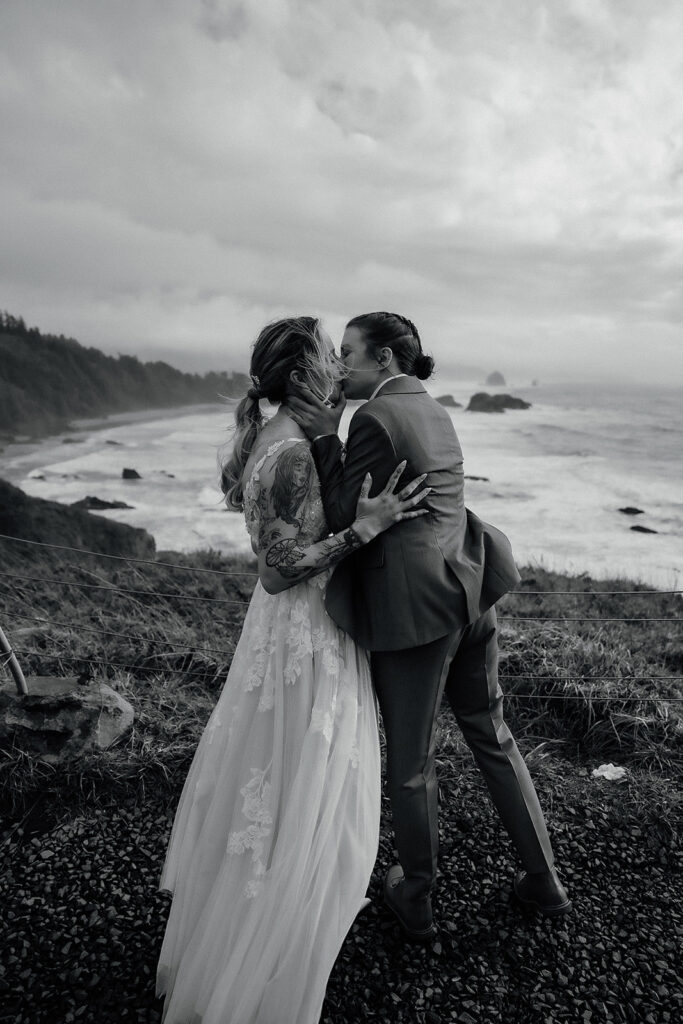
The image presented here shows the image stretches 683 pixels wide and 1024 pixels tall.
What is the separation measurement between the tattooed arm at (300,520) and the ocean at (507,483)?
657cm

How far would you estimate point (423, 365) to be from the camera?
1.94 meters

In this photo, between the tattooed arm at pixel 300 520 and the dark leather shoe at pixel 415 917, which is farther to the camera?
the dark leather shoe at pixel 415 917

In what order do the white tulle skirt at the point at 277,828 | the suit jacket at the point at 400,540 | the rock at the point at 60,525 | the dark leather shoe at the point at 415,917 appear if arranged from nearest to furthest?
the white tulle skirt at the point at 277,828
the suit jacket at the point at 400,540
the dark leather shoe at the point at 415,917
the rock at the point at 60,525

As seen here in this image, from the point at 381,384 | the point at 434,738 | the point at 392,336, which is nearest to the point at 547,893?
the point at 434,738

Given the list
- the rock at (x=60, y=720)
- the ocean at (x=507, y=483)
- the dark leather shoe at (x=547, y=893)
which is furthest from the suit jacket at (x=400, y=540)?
the ocean at (x=507, y=483)

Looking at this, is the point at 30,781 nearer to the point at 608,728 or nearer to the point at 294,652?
the point at 294,652

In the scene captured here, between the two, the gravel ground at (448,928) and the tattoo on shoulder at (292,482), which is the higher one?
the tattoo on shoulder at (292,482)

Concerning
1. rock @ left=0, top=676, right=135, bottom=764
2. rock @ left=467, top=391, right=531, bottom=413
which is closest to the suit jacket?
rock @ left=0, top=676, right=135, bottom=764

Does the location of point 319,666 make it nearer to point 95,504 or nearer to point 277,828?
point 277,828

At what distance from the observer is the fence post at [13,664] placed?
272 cm

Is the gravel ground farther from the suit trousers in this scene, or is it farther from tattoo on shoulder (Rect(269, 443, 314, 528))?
tattoo on shoulder (Rect(269, 443, 314, 528))

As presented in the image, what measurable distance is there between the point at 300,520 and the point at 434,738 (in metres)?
0.74

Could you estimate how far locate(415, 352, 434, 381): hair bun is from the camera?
1928mm

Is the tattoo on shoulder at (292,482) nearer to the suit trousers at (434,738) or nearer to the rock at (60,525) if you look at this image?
the suit trousers at (434,738)
